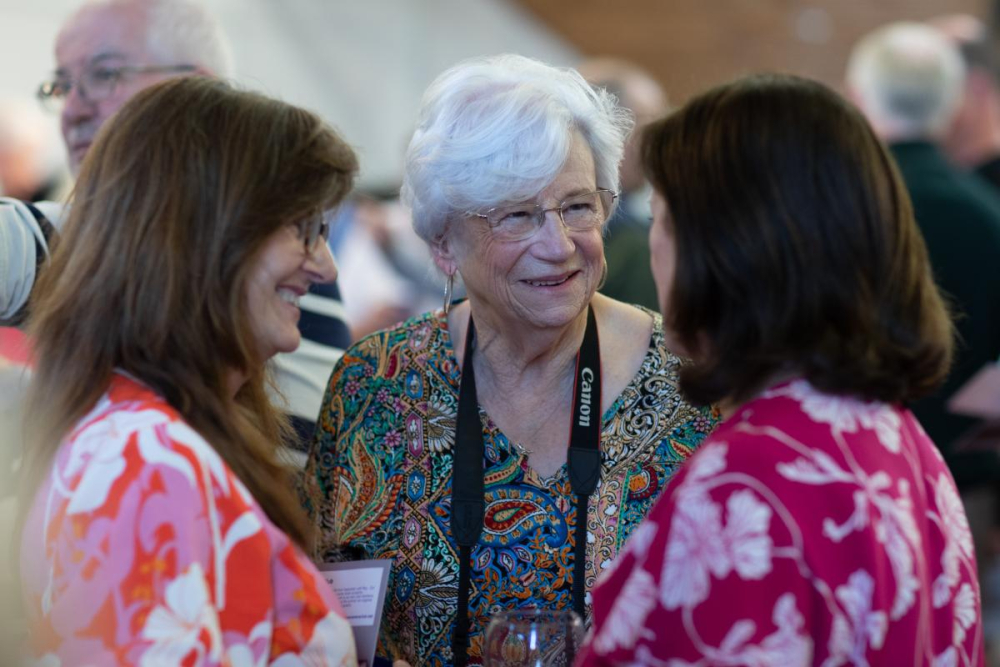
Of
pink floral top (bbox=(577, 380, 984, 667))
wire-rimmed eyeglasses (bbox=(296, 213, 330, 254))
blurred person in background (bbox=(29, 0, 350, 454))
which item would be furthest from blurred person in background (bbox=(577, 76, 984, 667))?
blurred person in background (bbox=(29, 0, 350, 454))

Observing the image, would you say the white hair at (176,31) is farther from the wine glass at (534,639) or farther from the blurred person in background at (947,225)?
the blurred person in background at (947,225)

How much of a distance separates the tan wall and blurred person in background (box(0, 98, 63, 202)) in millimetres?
3948

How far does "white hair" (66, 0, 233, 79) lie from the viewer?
2947 millimetres

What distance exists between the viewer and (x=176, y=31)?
2.97m

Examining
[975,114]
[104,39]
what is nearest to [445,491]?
[104,39]

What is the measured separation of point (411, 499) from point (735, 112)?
1125 millimetres

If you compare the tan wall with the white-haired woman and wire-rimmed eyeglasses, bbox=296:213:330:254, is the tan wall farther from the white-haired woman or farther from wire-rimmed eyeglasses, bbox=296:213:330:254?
wire-rimmed eyeglasses, bbox=296:213:330:254

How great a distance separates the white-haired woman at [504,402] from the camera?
2.30 metres

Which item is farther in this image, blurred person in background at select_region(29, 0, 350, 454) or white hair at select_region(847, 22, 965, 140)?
white hair at select_region(847, 22, 965, 140)

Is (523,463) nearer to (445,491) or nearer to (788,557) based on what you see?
(445,491)

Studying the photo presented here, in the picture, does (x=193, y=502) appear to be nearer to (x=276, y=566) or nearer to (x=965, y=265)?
(x=276, y=566)

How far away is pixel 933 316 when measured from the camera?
1611 mm

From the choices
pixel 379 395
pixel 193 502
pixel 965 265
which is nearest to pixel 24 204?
pixel 379 395

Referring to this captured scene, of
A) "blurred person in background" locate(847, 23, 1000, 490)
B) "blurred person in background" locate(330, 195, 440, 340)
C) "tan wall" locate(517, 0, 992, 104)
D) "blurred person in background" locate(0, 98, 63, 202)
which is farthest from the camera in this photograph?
"tan wall" locate(517, 0, 992, 104)
